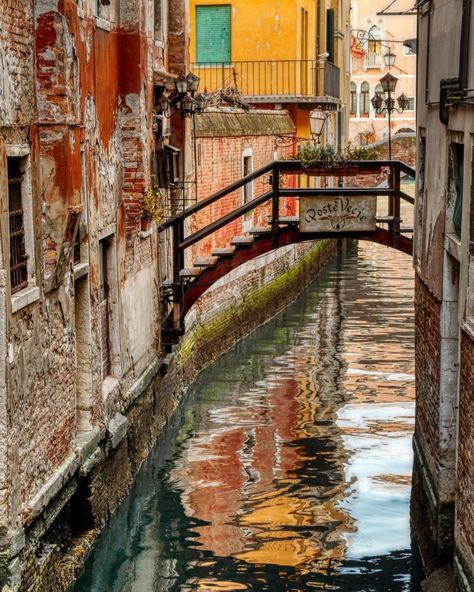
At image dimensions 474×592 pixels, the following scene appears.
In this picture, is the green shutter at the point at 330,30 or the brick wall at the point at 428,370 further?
the green shutter at the point at 330,30

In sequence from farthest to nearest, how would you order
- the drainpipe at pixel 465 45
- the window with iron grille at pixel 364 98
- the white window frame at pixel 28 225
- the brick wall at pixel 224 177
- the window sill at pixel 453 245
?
the window with iron grille at pixel 364 98 < the brick wall at pixel 224 177 < the window sill at pixel 453 245 < the white window frame at pixel 28 225 < the drainpipe at pixel 465 45

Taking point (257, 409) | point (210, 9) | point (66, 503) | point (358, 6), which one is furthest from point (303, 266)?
point (358, 6)

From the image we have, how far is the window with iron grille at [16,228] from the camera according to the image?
8438 mm

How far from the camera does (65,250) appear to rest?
9.32 m

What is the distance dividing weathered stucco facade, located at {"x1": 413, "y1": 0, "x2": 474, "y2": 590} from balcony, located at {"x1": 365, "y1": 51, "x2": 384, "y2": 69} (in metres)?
50.0

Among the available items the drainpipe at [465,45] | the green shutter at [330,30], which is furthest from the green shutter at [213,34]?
the drainpipe at [465,45]

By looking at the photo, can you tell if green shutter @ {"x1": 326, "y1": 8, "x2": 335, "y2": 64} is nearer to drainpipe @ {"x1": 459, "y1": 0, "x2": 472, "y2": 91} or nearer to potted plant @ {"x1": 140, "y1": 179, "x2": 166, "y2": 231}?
potted plant @ {"x1": 140, "y1": 179, "x2": 166, "y2": 231}

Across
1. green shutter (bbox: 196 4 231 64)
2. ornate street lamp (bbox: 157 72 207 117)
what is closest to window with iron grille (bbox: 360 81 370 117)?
green shutter (bbox: 196 4 231 64)

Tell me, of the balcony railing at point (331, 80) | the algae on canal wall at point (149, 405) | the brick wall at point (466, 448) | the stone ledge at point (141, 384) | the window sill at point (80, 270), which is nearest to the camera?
the brick wall at point (466, 448)

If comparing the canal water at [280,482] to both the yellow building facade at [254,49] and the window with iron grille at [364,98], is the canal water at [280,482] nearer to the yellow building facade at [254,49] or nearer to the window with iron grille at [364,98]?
the yellow building facade at [254,49]

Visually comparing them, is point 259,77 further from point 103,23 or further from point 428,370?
point 428,370

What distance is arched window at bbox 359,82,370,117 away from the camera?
60469 millimetres

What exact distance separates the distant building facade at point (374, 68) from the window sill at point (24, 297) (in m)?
50.0

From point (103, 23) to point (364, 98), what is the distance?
1972 inches
